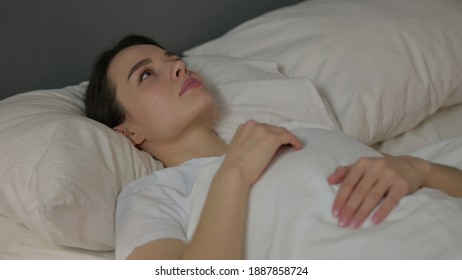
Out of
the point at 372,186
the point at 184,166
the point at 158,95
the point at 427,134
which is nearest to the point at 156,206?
the point at 184,166

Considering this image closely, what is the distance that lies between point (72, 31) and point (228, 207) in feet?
2.64

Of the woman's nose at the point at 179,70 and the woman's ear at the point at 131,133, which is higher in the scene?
the woman's nose at the point at 179,70

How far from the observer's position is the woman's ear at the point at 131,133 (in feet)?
4.11

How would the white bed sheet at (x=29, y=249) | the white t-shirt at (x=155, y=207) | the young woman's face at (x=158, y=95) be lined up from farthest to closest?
the young woman's face at (x=158, y=95) → the white bed sheet at (x=29, y=249) → the white t-shirt at (x=155, y=207)

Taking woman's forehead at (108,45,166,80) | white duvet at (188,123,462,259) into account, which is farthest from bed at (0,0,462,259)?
woman's forehead at (108,45,166,80)

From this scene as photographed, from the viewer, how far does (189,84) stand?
47.3 inches

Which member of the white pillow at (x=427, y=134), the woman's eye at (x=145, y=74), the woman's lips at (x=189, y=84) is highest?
the woman's eye at (x=145, y=74)

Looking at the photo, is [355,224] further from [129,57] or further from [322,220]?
[129,57]

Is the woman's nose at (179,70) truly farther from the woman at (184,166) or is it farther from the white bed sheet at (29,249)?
the white bed sheet at (29,249)

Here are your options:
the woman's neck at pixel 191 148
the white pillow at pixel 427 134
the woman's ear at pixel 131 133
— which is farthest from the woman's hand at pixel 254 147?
the white pillow at pixel 427 134

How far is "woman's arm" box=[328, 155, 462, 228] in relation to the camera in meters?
0.88

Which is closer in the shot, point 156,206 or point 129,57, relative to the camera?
point 156,206

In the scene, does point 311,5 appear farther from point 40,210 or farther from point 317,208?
point 40,210

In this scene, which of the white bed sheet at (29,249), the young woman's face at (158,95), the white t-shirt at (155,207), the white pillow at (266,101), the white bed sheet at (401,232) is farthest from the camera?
the white pillow at (266,101)
